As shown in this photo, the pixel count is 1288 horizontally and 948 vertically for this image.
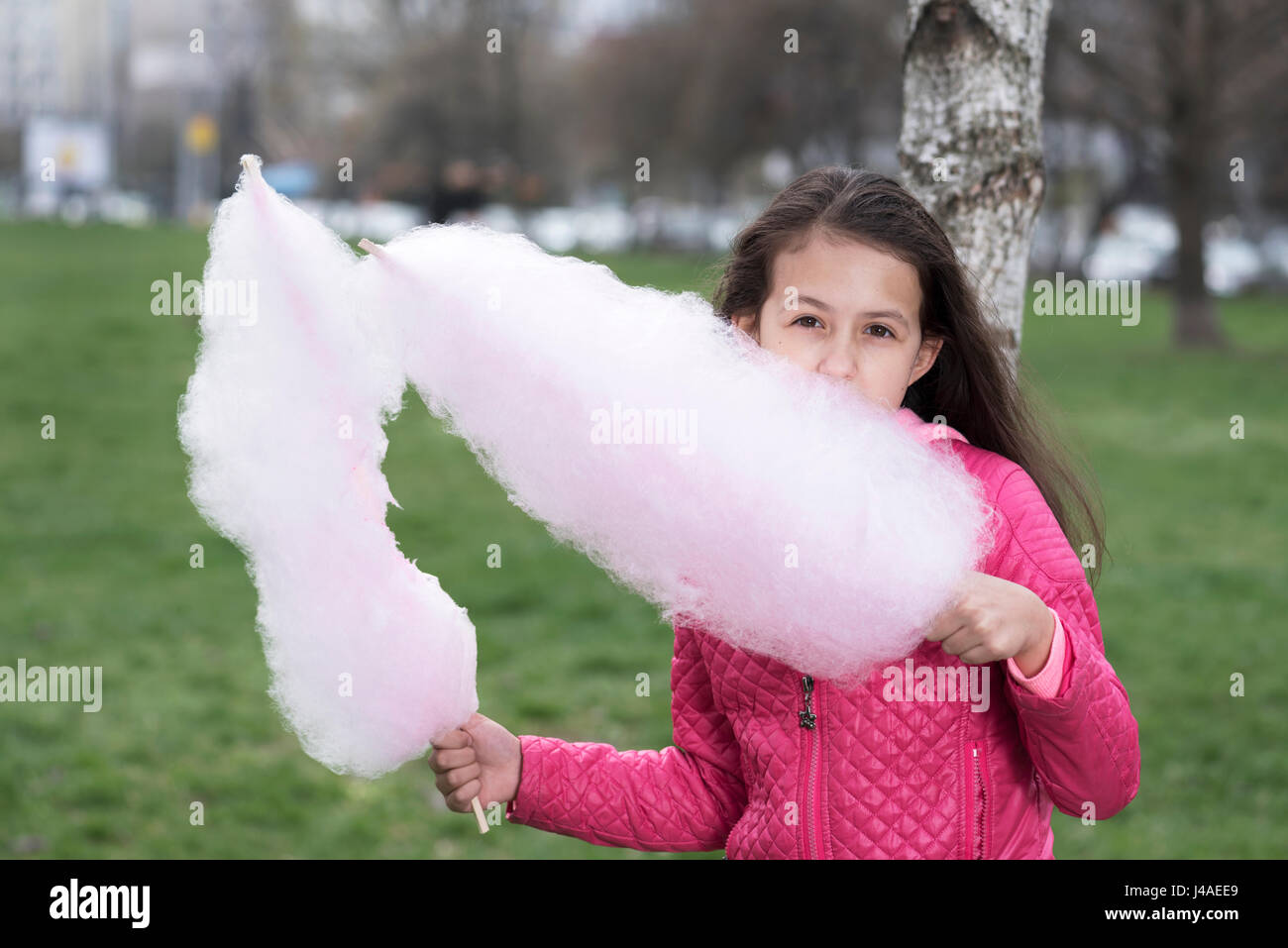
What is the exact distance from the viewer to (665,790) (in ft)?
6.62

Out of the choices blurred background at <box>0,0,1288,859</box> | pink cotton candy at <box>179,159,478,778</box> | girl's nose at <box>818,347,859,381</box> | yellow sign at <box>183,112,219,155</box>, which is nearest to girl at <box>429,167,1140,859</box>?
girl's nose at <box>818,347,859,381</box>

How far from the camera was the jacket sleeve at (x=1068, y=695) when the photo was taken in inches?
64.0

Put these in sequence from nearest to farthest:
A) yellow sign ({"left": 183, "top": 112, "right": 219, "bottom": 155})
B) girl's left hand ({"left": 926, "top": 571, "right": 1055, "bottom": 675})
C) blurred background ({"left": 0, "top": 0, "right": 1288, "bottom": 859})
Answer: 1. girl's left hand ({"left": 926, "top": 571, "right": 1055, "bottom": 675})
2. blurred background ({"left": 0, "top": 0, "right": 1288, "bottom": 859})
3. yellow sign ({"left": 183, "top": 112, "right": 219, "bottom": 155})

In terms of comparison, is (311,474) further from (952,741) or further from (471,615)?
(471,615)

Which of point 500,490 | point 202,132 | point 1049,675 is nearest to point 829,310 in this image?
point 1049,675

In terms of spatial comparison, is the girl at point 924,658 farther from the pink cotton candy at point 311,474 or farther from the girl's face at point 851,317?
the pink cotton candy at point 311,474

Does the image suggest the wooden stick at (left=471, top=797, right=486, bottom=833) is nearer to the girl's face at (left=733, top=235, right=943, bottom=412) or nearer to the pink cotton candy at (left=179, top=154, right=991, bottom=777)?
the pink cotton candy at (left=179, top=154, right=991, bottom=777)

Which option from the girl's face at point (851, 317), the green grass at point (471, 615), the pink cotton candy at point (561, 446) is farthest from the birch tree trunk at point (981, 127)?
the pink cotton candy at point (561, 446)

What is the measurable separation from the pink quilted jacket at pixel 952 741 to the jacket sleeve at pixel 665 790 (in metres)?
0.05

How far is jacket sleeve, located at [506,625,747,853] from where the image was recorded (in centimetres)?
200

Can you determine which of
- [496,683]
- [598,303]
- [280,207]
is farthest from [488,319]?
[496,683]

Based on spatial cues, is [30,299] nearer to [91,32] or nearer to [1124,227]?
[1124,227]

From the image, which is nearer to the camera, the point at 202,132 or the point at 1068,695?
the point at 1068,695

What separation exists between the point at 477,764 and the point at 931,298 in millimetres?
936
